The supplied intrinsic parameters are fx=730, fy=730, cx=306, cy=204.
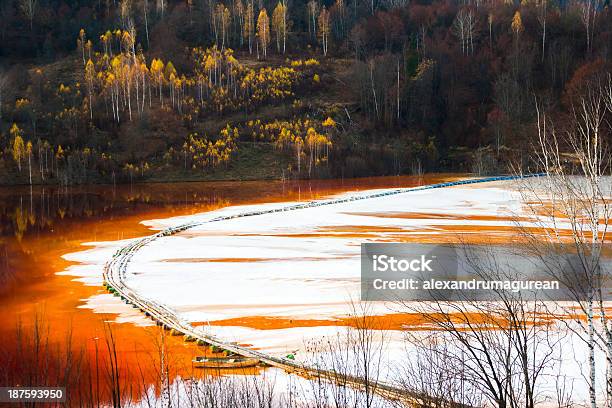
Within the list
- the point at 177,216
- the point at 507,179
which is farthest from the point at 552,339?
the point at 507,179

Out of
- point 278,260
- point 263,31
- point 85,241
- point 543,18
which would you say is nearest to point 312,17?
point 263,31

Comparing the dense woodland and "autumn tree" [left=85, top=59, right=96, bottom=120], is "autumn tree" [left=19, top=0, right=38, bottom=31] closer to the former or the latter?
the dense woodland

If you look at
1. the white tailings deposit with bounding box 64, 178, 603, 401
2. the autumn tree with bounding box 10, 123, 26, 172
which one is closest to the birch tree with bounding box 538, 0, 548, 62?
the white tailings deposit with bounding box 64, 178, 603, 401

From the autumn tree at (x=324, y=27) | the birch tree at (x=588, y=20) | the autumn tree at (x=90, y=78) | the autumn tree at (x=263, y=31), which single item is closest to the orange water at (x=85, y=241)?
the autumn tree at (x=90, y=78)

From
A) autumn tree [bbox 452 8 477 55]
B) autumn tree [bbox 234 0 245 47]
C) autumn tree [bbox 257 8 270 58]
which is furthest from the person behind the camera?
autumn tree [bbox 234 0 245 47]

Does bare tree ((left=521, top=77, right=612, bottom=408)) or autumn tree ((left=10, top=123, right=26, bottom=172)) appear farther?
autumn tree ((left=10, top=123, right=26, bottom=172))

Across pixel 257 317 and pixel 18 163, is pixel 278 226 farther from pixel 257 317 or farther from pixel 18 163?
pixel 18 163
